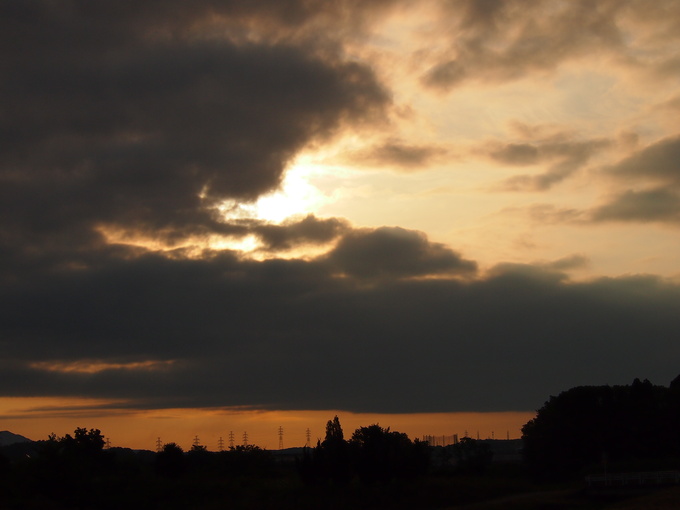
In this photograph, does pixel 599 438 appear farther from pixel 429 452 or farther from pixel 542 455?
pixel 429 452

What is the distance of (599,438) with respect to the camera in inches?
4129

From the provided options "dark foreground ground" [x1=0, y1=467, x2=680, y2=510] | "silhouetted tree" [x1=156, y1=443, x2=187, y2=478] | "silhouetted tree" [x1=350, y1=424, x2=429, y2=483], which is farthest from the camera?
"silhouetted tree" [x1=156, y1=443, x2=187, y2=478]

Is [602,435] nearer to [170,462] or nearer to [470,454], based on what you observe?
[470,454]

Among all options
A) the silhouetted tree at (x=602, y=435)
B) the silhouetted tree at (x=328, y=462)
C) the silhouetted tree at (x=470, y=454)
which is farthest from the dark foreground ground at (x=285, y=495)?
the silhouetted tree at (x=470, y=454)

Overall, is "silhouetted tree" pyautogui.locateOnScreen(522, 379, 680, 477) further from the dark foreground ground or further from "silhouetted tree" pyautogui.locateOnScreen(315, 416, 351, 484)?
"silhouetted tree" pyautogui.locateOnScreen(315, 416, 351, 484)

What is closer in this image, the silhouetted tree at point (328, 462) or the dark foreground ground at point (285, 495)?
the dark foreground ground at point (285, 495)

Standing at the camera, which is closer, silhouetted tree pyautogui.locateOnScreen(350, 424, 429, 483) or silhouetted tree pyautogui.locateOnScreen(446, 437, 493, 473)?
silhouetted tree pyautogui.locateOnScreen(350, 424, 429, 483)

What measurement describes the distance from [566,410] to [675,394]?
15.4 meters

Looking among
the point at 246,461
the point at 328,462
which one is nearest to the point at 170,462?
the point at 246,461

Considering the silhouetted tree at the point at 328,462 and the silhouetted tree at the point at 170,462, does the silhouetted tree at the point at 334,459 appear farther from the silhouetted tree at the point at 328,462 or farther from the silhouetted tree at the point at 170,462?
the silhouetted tree at the point at 170,462

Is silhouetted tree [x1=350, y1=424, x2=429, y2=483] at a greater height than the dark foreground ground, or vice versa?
silhouetted tree [x1=350, y1=424, x2=429, y2=483]

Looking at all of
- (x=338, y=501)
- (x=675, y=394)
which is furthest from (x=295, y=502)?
(x=675, y=394)

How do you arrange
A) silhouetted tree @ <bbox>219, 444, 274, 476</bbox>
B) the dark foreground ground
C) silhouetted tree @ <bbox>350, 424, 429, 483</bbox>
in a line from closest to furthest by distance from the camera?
1. the dark foreground ground
2. silhouetted tree @ <bbox>350, 424, 429, 483</bbox>
3. silhouetted tree @ <bbox>219, 444, 274, 476</bbox>

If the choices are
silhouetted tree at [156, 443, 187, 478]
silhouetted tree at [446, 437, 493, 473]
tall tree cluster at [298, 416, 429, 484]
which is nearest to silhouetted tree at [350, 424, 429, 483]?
tall tree cluster at [298, 416, 429, 484]
